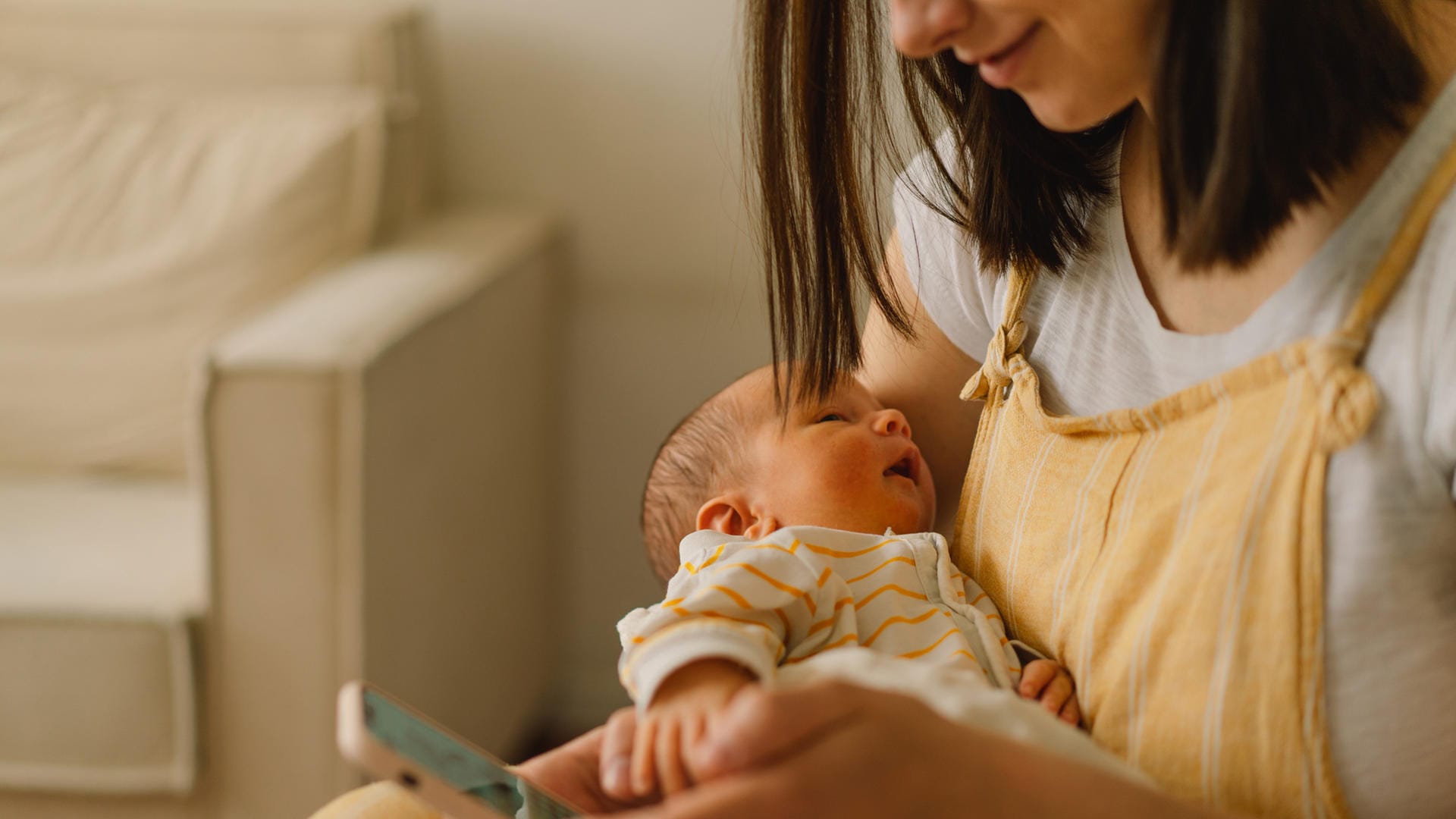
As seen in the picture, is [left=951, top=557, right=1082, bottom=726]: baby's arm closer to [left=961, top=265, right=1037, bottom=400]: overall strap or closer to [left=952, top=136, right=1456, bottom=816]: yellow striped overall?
[left=952, top=136, right=1456, bottom=816]: yellow striped overall

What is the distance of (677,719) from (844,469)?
414 mm

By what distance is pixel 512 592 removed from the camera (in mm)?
2006

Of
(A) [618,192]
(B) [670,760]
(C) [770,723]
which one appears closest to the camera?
(C) [770,723]

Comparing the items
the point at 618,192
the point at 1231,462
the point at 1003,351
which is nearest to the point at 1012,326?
the point at 1003,351

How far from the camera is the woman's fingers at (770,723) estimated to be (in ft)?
1.84

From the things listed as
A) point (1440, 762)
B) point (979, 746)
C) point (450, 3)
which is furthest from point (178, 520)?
point (1440, 762)

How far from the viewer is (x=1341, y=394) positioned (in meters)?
0.66

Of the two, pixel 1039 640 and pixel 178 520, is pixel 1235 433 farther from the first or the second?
pixel 178 520

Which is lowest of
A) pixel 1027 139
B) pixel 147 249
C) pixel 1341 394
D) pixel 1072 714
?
pixel 1072 714

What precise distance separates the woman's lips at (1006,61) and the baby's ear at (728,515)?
468mm

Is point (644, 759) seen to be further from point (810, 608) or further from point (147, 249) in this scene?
point (147, 249)

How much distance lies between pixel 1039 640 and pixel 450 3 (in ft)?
5.34

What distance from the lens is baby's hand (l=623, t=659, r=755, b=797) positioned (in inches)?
26.0

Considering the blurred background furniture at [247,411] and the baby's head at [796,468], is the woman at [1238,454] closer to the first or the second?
the baby's head at [796,468]
